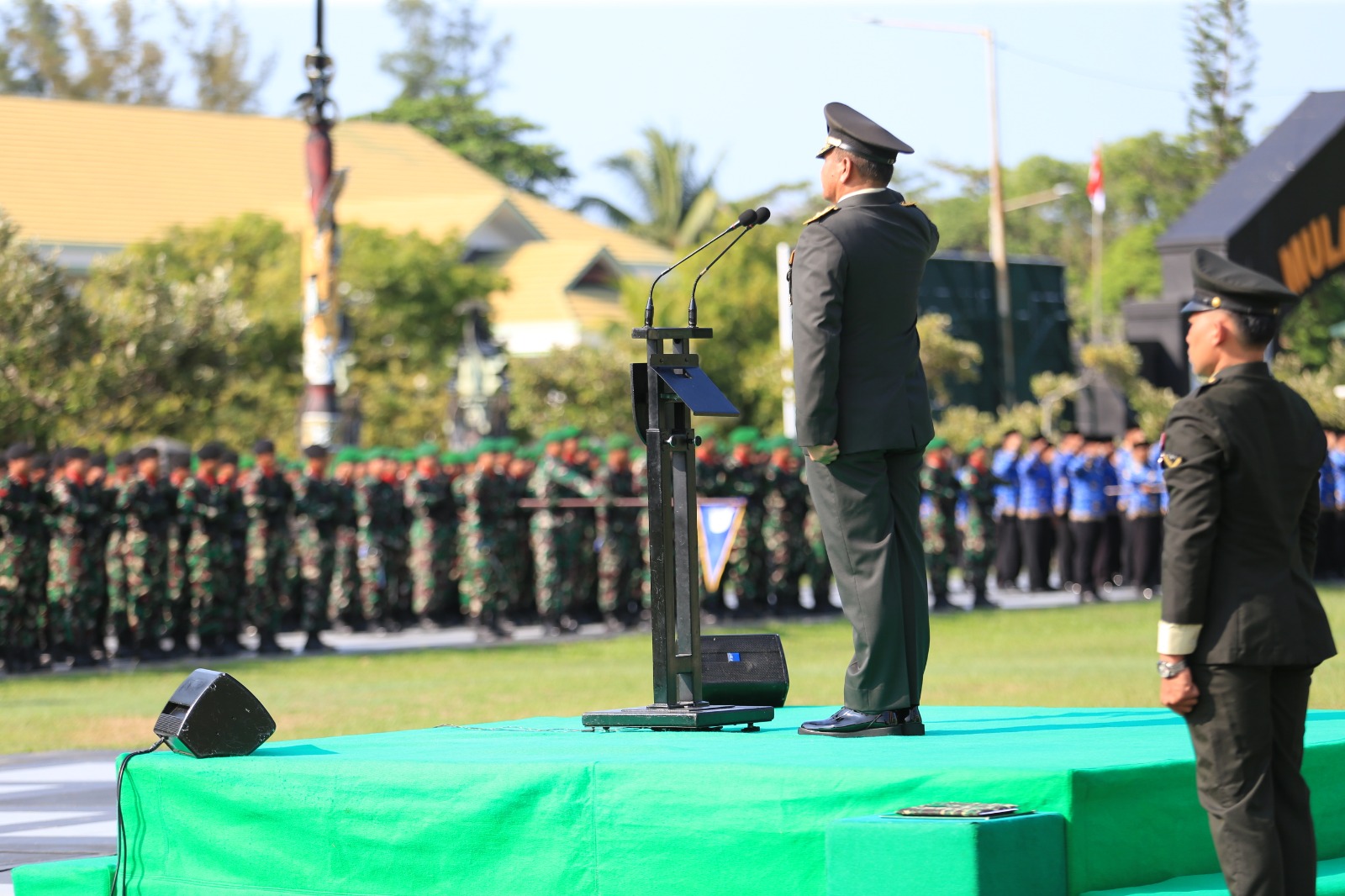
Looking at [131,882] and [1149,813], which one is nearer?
[1149,813]

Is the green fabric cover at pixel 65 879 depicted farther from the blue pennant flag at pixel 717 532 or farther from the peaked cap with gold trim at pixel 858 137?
the blue pennant flag at pixel 717 532

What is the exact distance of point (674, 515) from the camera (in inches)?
232

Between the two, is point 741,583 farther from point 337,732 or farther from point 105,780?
point 105,780

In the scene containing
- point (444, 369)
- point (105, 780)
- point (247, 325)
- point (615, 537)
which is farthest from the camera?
point (444, 369)

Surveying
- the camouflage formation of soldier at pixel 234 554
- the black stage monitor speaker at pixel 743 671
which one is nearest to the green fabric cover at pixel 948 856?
the black stage monitor speaker at pixel 743 671

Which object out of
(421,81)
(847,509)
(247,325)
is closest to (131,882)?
(847,509)

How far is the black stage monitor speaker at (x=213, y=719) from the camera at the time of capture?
5.58m

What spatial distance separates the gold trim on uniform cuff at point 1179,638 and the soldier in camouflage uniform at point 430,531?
13478 mm

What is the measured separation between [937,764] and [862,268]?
156cm

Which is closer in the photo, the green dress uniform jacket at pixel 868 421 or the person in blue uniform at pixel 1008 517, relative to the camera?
the green dress uniform jacket at pixel 868 421

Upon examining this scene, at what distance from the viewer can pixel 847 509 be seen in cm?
564

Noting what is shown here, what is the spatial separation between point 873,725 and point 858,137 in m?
1.71

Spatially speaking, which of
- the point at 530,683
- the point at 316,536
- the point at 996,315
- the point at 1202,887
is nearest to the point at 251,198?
the point at 996,315

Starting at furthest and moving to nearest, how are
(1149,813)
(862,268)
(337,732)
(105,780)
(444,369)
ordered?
1. (444,369)
2. (337,732)
3. (105,780)
4. (862,268)
5. (1149,813)
